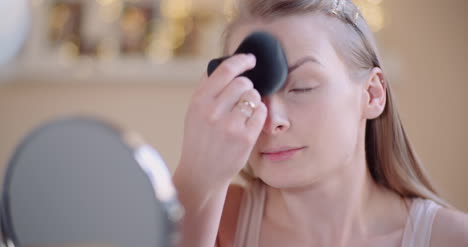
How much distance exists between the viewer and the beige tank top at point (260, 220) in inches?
30.8

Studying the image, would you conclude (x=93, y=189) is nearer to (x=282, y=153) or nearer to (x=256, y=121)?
(x=256, y=121)

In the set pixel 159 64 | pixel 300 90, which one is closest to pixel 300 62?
pixel 300 90

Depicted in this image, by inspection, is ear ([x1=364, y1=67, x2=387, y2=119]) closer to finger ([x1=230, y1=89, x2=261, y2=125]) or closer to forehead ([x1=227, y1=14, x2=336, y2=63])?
forehead ([x1=227, y1=14, x2=336, y2=63])

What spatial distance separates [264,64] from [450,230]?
376mm

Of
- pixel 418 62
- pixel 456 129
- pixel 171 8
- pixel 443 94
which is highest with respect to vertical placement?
pixel 171 8

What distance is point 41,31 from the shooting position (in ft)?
6.67

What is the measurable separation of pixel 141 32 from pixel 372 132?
1.36m

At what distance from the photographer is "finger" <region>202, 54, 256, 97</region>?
58cm

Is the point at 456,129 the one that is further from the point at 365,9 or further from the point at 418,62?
the point at 365,9

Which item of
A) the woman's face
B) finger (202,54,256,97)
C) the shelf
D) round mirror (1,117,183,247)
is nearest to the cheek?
the woman's face

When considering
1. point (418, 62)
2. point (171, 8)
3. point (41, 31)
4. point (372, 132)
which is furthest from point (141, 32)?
point (372, 132)

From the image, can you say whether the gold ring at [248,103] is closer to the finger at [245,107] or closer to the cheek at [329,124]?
the finger at [245,107]

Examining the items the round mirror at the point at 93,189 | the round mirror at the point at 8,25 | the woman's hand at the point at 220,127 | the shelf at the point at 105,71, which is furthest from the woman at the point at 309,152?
the shelf at the point at 105,71

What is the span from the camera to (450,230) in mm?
775
